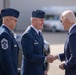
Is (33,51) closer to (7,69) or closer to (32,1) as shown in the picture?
(7,69)

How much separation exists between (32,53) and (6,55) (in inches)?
34.4

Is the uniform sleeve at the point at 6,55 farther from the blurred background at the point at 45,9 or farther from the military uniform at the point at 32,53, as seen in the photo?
the blurred background at the point at 45,9

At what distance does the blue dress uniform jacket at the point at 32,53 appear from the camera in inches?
206

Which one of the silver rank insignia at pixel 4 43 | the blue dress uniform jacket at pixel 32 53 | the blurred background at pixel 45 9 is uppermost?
the silver rank insignia at pixel 4 43

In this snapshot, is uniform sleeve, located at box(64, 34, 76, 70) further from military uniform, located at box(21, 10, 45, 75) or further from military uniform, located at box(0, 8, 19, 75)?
military uniform, located at box(0, 8, 19, 75)

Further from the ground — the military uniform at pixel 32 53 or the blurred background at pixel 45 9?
the military uniform at pixel 32 53

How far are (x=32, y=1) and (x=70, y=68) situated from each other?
28.9 m

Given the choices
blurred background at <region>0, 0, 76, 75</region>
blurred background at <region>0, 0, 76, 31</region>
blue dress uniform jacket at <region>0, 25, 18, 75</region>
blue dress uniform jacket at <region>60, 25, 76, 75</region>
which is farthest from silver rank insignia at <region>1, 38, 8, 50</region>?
blurred background at <region>0, 0, 76, 31</region>

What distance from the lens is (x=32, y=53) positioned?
5238mm

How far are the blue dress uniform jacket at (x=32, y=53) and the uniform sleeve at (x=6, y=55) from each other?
0.75m

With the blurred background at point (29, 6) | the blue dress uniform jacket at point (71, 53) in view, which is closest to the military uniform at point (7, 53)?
the blue dress uniform jacket at point (71, 53)

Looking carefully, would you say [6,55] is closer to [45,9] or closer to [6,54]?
[6,54]

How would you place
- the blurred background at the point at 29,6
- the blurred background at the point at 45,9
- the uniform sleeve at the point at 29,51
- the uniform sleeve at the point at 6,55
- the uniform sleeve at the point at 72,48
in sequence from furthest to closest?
the blurred background at the point at 29,6 → the blurred background at the point at 45,9 → the uniform sleeve at the point at 29,51 → the uniform sleeve at the point at 72,48 → the uniform sleeve at the point at 6,55

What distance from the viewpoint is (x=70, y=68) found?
16.5 ft
